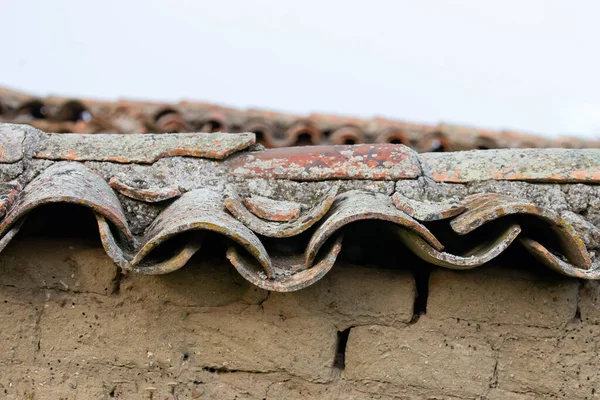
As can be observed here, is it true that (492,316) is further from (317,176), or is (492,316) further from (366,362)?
(317,176)

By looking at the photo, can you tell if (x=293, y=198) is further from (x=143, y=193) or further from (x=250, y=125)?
(x=250, y=125)

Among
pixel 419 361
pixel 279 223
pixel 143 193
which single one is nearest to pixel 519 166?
pixel 419 361

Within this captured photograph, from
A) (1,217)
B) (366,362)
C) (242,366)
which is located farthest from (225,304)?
(1,217)

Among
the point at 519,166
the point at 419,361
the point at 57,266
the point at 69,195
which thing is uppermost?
the point at 519,166

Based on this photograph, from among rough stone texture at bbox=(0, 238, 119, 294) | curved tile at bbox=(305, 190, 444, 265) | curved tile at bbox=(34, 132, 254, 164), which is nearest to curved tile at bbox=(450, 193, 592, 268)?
curved tile at bbox=(305, 190, 444, 265)

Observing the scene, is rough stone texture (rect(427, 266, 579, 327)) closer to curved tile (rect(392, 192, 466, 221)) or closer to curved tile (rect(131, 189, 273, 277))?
curved tile (rect(392, 192, 466, 221))

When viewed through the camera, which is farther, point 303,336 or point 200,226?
point 303,336
